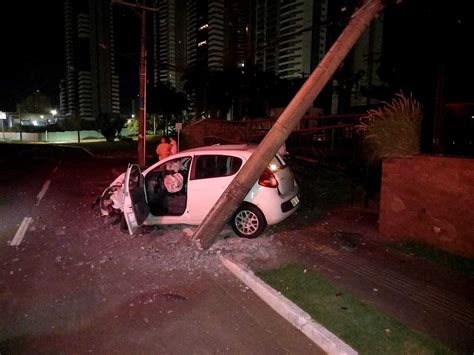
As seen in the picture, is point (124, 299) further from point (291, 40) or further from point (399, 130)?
point (291, 40)

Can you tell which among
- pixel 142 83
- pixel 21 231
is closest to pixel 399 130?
pixel 21 231

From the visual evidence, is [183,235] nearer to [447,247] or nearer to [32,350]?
[32,350]

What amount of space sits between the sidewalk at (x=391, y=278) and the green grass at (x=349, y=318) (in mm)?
184

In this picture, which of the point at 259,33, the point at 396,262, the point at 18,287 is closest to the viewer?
the point at 18,287

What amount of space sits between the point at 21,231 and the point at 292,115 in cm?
601

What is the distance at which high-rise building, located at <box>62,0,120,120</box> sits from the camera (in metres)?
87.3

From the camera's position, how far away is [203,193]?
6.88 metres

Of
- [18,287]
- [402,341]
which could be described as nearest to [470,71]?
[402,341]

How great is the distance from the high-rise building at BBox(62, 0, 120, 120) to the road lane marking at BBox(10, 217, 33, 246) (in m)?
73.2

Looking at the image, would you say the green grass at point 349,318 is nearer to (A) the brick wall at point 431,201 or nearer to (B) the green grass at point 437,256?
(B) the green grass at point 437,256

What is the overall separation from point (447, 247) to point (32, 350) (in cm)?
575

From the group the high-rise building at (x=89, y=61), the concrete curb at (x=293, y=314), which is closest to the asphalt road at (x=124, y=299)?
the concrete curb at (x=293, y=314)

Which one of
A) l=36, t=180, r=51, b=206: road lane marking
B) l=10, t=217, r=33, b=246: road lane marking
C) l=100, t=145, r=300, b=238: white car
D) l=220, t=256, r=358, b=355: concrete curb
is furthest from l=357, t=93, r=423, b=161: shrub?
l=36, t=180, r=51, b=206: road lane marking

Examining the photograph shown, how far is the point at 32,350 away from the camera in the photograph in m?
3.61
